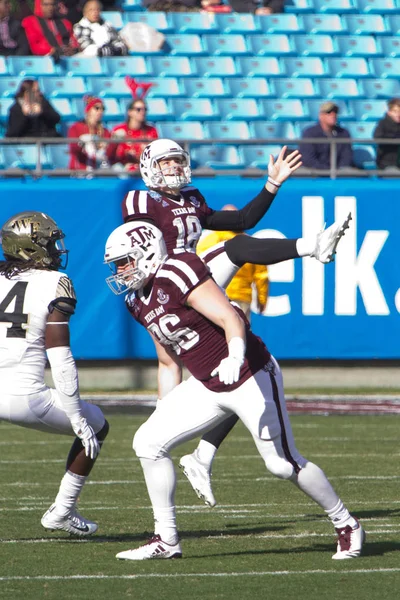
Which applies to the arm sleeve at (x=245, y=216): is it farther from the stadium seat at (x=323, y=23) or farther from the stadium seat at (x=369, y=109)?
the stadium seat at (x=323, y=23)

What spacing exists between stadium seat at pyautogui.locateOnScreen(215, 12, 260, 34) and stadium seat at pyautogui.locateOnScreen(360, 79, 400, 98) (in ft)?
5.59

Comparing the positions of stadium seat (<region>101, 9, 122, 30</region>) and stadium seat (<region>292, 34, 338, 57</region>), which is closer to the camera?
stadium seat (<region>101, 9, 122, 30</region>)

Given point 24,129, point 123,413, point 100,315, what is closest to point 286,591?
point 123,413

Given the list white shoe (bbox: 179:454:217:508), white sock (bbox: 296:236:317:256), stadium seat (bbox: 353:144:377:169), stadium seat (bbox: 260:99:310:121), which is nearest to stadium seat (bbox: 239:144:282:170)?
stadium seat (bbox: 353:144:377:169)

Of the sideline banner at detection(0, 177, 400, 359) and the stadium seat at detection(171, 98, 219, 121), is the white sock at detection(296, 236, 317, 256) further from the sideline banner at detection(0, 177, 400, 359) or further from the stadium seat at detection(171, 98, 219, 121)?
the stadium seat at detection(171, 98, 219, 121)

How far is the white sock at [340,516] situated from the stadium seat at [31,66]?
11.6 metres

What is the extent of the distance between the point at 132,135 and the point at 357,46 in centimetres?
551

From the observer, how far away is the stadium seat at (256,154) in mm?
15461

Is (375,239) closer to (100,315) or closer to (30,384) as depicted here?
(100,315)

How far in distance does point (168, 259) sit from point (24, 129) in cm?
875

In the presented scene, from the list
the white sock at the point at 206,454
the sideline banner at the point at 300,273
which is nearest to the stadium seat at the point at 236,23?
the sideline banner at the point at 300,273

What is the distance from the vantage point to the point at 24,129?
14.3 metres

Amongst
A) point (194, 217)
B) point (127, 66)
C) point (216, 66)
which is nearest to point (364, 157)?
point (216, 66)

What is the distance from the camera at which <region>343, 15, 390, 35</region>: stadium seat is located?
18.5 metres
